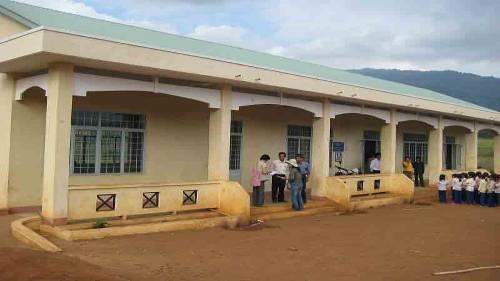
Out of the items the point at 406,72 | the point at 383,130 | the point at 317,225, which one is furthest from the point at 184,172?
the point at 406,72

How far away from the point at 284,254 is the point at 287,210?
4.06 metres

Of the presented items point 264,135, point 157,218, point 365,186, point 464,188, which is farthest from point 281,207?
point 464,188

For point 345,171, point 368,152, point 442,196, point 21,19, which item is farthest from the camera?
point 368,152

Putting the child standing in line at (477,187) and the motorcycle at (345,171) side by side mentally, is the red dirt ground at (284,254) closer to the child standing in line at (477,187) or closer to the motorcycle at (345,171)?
the child standing in line at (477,187)

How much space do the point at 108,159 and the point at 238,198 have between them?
3178 millimetres

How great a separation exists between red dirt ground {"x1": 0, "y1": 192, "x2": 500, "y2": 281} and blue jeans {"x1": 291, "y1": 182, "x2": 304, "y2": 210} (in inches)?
20.4

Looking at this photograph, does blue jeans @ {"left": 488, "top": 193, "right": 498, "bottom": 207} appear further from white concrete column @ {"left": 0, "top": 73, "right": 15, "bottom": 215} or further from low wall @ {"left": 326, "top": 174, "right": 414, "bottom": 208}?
white concrete column @ {"left": 0, "top": 73, "right": 15, "bottom": 215}

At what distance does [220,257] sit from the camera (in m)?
7.36

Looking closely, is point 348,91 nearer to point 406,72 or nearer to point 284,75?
point 284,75

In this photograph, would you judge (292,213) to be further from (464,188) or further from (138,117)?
(464,188)

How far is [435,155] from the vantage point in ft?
A: 59.1

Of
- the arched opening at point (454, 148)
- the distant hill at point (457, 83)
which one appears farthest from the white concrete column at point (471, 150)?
the distant hill at point (457, 83)

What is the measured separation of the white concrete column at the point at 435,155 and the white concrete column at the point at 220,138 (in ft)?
33.4

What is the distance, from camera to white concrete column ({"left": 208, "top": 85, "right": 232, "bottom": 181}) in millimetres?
10688
